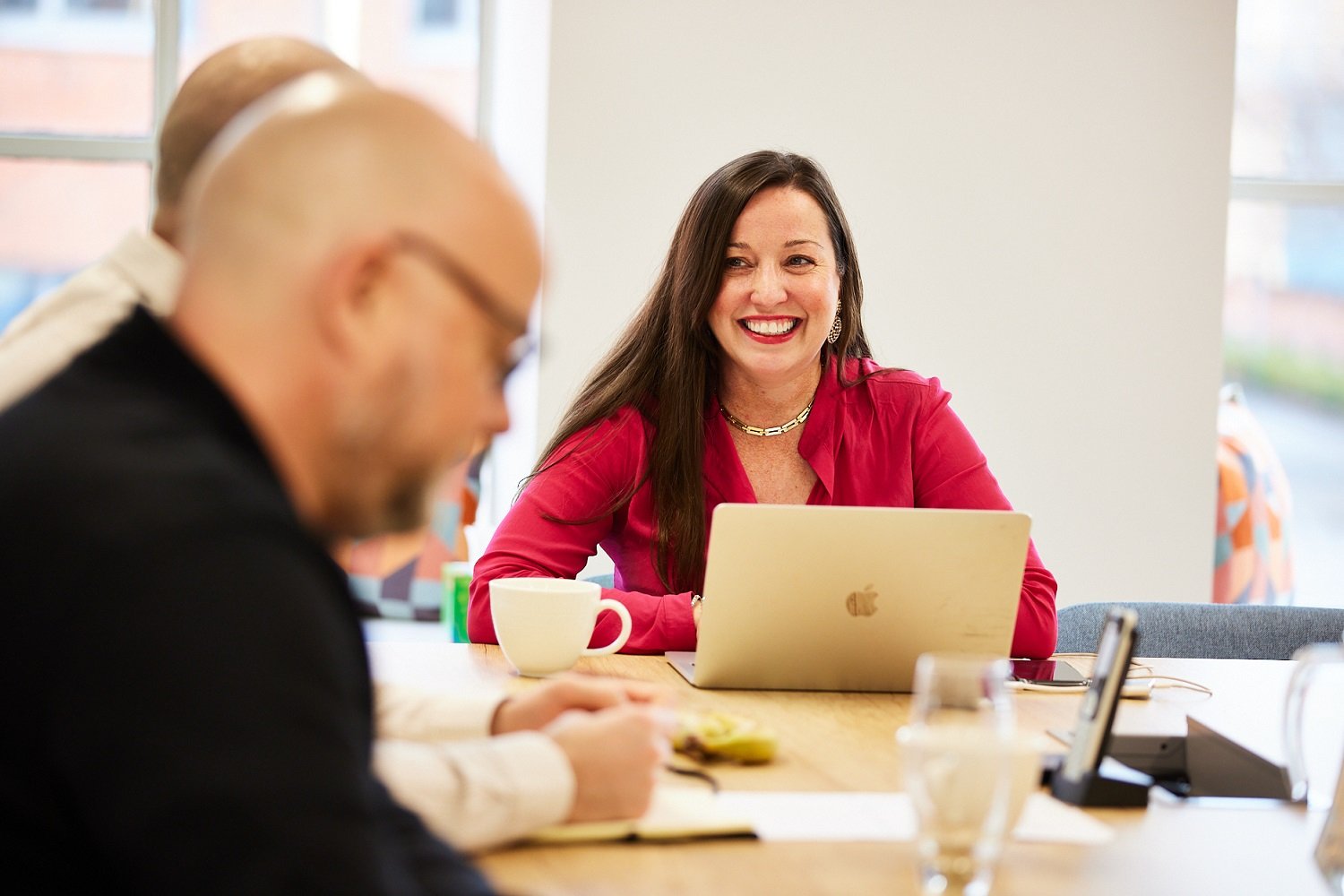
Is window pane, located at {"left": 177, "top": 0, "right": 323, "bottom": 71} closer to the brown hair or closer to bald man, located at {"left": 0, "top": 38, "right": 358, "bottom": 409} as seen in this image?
the brown hair

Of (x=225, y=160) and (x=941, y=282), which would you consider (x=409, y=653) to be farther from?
(x=941, y=282)

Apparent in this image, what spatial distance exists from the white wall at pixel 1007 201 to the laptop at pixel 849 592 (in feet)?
6.71

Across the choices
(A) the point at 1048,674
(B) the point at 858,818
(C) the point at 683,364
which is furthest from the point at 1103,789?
(C) the point at 683,364

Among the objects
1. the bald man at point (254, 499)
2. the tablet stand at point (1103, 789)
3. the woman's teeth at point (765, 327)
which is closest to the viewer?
the bald man at point (254, 499)

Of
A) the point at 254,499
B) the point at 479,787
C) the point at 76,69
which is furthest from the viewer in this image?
the point at 76,69

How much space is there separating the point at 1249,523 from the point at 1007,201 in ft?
4.01

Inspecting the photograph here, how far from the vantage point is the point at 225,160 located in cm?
86

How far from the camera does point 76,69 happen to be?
4.27m

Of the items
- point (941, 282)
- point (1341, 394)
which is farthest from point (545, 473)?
point (1341, 394)

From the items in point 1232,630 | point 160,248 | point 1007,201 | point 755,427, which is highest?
point 1007,201

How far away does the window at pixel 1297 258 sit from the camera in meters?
4.43

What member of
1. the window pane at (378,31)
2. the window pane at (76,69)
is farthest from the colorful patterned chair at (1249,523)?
the window pane at (76,69)

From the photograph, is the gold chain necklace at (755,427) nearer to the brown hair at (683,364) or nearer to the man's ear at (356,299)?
the brown hair at (683,364)

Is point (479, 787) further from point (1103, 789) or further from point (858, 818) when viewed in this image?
point (1103, 789)
